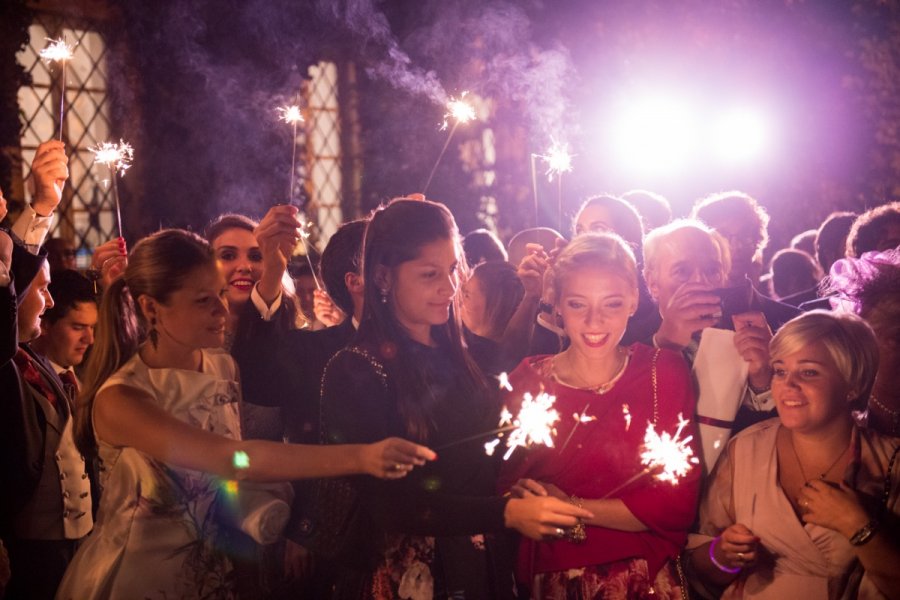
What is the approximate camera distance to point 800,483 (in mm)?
2781


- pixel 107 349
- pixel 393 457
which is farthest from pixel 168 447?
pixel 393 457

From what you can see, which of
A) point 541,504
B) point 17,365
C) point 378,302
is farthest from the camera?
point 17,365

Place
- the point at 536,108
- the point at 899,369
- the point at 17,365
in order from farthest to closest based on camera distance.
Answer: the point at 536,108 < the point at 17,365 < the point at 899,369

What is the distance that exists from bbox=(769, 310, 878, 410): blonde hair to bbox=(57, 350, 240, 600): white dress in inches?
74.6

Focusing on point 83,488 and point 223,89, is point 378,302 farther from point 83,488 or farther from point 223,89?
point 223,89

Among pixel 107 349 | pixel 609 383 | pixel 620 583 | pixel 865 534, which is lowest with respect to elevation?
pixel 620 583

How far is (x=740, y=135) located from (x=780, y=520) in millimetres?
7448

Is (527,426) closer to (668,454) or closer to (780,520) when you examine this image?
(668,454)

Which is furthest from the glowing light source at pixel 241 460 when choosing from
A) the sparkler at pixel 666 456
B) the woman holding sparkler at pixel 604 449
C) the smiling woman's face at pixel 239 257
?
the smiling woman's face at pixel 239 257

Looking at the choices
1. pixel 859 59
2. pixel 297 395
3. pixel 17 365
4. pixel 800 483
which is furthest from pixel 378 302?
pixel 859 59

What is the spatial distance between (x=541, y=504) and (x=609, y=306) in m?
0.76

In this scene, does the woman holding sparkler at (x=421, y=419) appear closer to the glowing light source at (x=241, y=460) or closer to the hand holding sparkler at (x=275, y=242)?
the glowing light source at (x=241, y=460)

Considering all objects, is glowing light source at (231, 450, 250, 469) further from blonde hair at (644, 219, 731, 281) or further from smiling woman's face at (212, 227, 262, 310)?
blonde hair at (644, 219, 731, 281)

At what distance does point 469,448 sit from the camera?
9.04 feet
